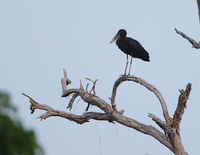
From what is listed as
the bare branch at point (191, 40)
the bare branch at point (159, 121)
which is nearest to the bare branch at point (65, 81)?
the bare branch at point (159, 121)

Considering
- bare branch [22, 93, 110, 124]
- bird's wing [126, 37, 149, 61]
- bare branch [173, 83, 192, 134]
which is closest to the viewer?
bare branch [173, 83, 192, 134]

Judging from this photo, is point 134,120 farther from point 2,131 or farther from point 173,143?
point 2,131

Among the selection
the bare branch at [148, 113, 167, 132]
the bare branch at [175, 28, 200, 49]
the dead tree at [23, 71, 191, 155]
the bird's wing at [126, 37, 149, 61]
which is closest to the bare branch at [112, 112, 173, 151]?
the dead tree at [23, 71, 191, 155]

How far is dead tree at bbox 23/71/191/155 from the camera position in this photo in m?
6.97

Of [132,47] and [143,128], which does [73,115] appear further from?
[132,47]

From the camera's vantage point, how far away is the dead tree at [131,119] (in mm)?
6970

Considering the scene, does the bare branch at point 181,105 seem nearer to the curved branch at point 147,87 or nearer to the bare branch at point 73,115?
the curved branch at point 147,87

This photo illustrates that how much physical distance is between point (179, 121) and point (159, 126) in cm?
39

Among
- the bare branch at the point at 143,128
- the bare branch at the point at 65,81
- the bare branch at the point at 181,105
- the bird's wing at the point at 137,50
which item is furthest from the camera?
the bird's wing at the point at 137,50

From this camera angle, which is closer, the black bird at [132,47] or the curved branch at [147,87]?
the curved branch at [147,87]

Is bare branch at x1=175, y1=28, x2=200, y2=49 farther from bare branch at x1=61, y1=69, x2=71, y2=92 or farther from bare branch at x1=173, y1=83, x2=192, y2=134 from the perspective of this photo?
bare branch at x1=61, y1=69, x2=71, y2=92

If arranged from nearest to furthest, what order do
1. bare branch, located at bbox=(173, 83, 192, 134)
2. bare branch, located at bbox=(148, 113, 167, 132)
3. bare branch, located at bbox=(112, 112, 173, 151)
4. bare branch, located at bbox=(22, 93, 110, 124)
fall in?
bare branch, located at bbox=(173, 83, 192, 134)
bare branch, located at bbox=(148, 113, 167, 132)
bare branch, located at bbox=(112, 112, 173, 151)
bare branch, located at bbox=(22, 93, 110, 124)

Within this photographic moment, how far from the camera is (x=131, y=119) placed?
25.5ft

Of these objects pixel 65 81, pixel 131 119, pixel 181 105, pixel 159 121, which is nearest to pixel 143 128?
pixel 131 119
